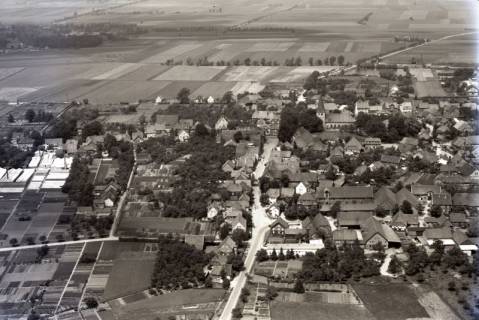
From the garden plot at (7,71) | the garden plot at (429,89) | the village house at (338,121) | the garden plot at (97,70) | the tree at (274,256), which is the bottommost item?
the tree at (274,256)

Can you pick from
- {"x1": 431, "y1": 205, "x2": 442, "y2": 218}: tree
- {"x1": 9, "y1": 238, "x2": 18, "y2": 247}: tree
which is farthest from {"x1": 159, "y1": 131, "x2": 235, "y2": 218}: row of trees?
{"x1": 431, "y1": 205, "x2": 442, "y2": 218}: tree

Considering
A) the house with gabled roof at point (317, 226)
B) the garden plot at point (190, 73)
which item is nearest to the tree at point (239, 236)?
the house with gabled roof at point (317, 226)

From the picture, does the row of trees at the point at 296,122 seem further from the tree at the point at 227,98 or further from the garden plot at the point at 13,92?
the garden plot at the point at 13,92

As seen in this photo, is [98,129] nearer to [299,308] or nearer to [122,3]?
[299,308]

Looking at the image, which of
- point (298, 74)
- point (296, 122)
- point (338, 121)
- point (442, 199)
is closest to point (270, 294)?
point (442, 199)

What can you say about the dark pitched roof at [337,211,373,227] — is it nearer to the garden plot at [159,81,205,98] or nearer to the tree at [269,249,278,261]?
the tree at [269,249,278,261]

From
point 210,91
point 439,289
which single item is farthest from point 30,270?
point 210,91

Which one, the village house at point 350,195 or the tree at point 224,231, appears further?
the village house at point 350,195
